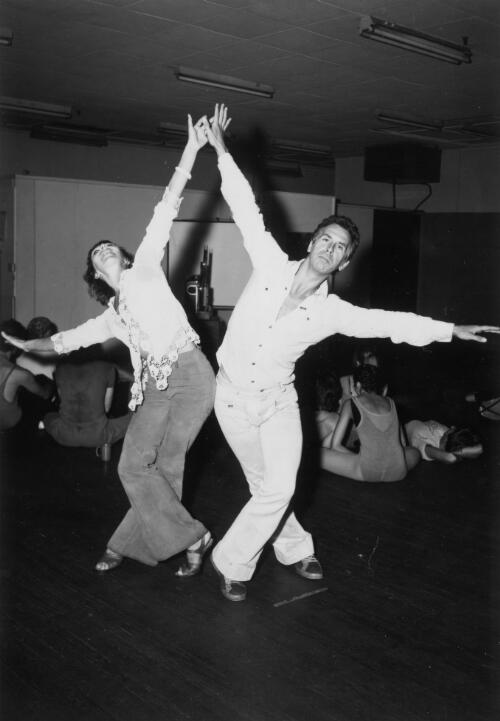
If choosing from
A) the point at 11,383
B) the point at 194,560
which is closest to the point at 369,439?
the point at 194,560

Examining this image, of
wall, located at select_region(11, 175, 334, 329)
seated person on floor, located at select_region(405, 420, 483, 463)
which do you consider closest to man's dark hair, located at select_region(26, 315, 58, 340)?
wall, located at select_region(11, 175, 334, 329)

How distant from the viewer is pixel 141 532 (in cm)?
308

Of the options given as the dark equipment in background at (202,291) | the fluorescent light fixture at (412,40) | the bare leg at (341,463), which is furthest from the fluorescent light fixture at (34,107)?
the bare leg at (341,463)

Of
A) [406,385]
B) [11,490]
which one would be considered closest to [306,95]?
[406,385]

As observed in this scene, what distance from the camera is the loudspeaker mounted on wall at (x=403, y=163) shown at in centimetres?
996

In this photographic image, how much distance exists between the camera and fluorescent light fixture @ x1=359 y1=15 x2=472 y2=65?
15.3ft

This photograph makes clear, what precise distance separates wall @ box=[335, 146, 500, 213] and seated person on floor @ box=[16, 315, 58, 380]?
619 cm

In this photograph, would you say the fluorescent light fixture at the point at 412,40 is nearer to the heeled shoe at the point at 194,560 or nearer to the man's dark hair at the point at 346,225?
the man's dark hair at the point at 346,225

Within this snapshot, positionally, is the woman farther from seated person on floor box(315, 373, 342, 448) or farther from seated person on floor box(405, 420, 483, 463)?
seated person on floor box(405, 420, 483, 463)

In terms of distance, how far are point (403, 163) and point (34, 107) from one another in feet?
16.1

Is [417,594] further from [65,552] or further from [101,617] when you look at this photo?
[65,552]

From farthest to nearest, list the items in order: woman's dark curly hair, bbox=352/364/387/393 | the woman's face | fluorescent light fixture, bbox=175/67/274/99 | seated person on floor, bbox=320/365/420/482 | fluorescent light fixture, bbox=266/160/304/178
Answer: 1. fluorescent light fixture, bbox=266/160/304/178
2. fluorescent light fixture, bbox=175/67/274/99
3. woman's dark curly hair, bbox=352/364/387/393
4. seated person on floor, bbox=320/365/420/482
5. the woman's face

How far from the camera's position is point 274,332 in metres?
2.69

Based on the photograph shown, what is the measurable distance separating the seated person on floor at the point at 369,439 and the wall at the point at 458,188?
→ 6.56 m
